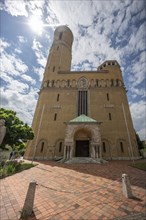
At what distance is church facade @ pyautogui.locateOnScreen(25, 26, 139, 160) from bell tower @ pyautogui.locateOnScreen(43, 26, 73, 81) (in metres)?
0.24

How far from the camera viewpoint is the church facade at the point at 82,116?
1778 cm

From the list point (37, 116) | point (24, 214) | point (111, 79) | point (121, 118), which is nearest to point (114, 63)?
point (111, 79)

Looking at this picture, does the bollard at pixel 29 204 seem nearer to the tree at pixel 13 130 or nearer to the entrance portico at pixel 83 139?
the tree at pixel 13 130

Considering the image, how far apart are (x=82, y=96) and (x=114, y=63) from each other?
497 inches

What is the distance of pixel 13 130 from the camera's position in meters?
13.4

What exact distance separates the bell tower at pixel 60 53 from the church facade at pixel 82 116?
244 mm

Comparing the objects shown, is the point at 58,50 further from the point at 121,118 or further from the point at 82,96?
the point at 121,118

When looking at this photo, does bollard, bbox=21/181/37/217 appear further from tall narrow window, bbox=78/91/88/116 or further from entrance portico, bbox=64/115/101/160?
tall narrow window, bbox=78/91/88/116

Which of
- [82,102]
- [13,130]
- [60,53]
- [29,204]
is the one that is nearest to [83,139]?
[82,102]

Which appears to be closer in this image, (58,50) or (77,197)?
(77,197)

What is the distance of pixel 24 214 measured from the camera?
3.16m

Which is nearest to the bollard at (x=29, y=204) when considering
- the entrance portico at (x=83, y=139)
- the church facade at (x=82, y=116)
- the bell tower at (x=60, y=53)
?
the entrance portico at (x=83, y=139)

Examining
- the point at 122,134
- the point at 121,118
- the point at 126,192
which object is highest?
the point at 121,118

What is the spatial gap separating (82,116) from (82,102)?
5.32 metres
